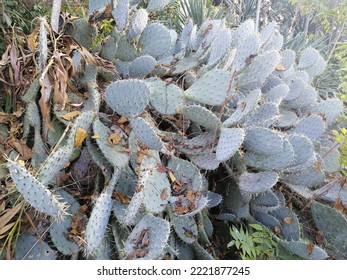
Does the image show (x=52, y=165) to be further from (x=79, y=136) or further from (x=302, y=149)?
(x=302, y=149)

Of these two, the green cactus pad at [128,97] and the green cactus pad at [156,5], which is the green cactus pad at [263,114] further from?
the green cactus pad at [156,5]

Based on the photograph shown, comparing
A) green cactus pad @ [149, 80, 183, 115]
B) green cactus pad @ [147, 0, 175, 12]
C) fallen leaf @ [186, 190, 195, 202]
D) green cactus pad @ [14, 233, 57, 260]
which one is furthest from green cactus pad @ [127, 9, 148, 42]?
green cactus pad @ [14, 233, 57, 260]

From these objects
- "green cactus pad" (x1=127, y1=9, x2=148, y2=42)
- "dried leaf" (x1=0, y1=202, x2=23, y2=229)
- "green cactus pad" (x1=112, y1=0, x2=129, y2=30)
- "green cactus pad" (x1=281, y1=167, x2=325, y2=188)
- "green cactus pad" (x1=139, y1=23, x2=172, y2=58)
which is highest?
"green cactus pad" (x1=112, y1=0, x2=129, y2=30)

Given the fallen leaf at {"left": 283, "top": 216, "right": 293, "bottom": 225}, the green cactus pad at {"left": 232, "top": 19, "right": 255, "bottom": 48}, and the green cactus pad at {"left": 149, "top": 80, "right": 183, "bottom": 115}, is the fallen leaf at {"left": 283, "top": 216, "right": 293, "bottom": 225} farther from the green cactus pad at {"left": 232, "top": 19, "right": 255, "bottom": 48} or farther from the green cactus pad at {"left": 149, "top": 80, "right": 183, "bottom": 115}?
the green cactus pad at {"left": 232, "top": 19, "right": 255, "bottom": 48}

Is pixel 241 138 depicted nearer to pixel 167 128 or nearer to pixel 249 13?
pixel 167 128

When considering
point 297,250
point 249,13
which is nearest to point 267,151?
point 297,250

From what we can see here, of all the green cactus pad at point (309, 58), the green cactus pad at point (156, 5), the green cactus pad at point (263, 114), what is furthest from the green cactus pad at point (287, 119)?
the green cactus pad at point (156, 5)

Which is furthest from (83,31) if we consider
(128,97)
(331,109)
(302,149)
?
(331,109)
